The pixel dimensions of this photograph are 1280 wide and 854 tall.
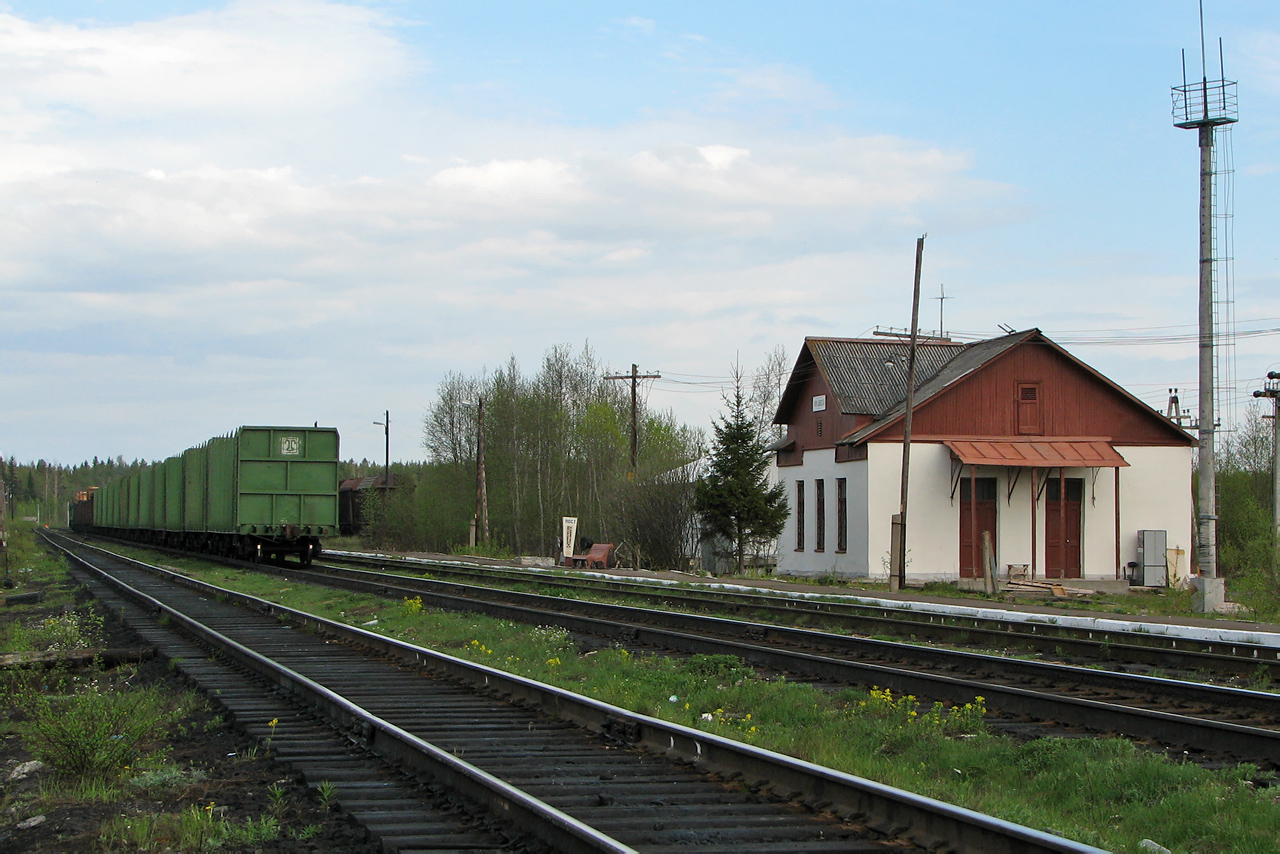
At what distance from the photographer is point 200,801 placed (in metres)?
6.43

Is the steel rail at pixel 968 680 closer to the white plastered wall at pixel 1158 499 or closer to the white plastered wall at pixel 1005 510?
the white plastered wall at pixel 1005 510

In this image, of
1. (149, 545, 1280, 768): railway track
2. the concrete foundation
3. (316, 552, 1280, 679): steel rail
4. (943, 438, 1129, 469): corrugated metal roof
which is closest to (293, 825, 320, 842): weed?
(149, 545, 1280, 768): railway track

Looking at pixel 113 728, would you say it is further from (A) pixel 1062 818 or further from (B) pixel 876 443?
(B) pixel 876 443

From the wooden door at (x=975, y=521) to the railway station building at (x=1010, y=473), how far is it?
0.14 ft

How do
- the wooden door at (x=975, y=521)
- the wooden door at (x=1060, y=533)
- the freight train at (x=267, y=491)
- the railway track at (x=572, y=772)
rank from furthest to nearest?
the wooden door at (x=1060, y=533) → the wooden door at (x=975, y=521) → the freight train at (x=267, y=491) → the railway track at (x=572, y=772)

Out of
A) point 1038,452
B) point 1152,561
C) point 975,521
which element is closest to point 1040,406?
point 1038,452

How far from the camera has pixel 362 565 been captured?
35844 millimetres

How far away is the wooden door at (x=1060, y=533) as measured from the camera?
3385cm

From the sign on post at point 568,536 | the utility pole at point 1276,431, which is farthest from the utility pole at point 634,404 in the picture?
the utility pole at point 1276,431

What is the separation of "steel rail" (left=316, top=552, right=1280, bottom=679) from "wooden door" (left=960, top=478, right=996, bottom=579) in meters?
12.2

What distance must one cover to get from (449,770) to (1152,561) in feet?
106

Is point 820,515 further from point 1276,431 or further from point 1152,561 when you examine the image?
point 1276,431

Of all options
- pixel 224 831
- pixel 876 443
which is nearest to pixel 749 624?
pixel 224 831

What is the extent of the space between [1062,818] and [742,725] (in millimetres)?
2814
